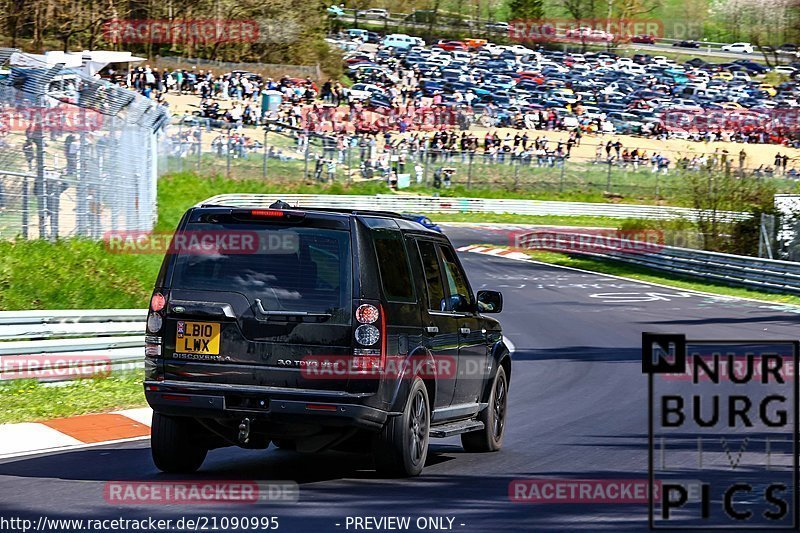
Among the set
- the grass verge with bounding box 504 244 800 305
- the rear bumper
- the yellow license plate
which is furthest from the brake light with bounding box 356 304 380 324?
the grass verge with bounding box 504 244 800 305

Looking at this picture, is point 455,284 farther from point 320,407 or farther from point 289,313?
point 320,407

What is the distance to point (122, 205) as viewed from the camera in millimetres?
21172

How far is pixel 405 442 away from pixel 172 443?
1.66 m

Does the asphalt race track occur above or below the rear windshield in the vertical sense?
below

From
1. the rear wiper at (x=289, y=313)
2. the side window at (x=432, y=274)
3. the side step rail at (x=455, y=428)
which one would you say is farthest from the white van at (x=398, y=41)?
the rear wiper at (x=289, y=313)

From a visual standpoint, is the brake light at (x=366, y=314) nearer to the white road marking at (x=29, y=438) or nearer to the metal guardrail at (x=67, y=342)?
the white road marking at (x=29, y=438)

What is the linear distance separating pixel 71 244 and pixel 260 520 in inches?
470

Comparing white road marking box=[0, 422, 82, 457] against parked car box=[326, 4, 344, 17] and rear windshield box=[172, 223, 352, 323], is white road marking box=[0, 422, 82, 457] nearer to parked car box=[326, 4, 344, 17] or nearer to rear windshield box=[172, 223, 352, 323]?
rear windshield box=[172, 223, 352, 323]

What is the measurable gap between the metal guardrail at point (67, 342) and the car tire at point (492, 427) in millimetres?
4893

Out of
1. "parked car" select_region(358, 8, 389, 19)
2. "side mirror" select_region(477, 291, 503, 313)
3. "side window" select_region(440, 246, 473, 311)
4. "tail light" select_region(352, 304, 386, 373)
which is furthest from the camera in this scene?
"parked car" select_region(358, 8, 389, 19)

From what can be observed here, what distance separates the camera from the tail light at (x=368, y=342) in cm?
798

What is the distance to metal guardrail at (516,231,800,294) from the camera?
31797mm

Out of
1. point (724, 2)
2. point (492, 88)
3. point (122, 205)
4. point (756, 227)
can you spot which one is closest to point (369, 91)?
point (492, 88)

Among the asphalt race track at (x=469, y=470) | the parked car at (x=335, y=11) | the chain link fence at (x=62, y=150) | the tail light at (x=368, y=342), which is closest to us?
the asphalt race track at (x=469, y=470)
